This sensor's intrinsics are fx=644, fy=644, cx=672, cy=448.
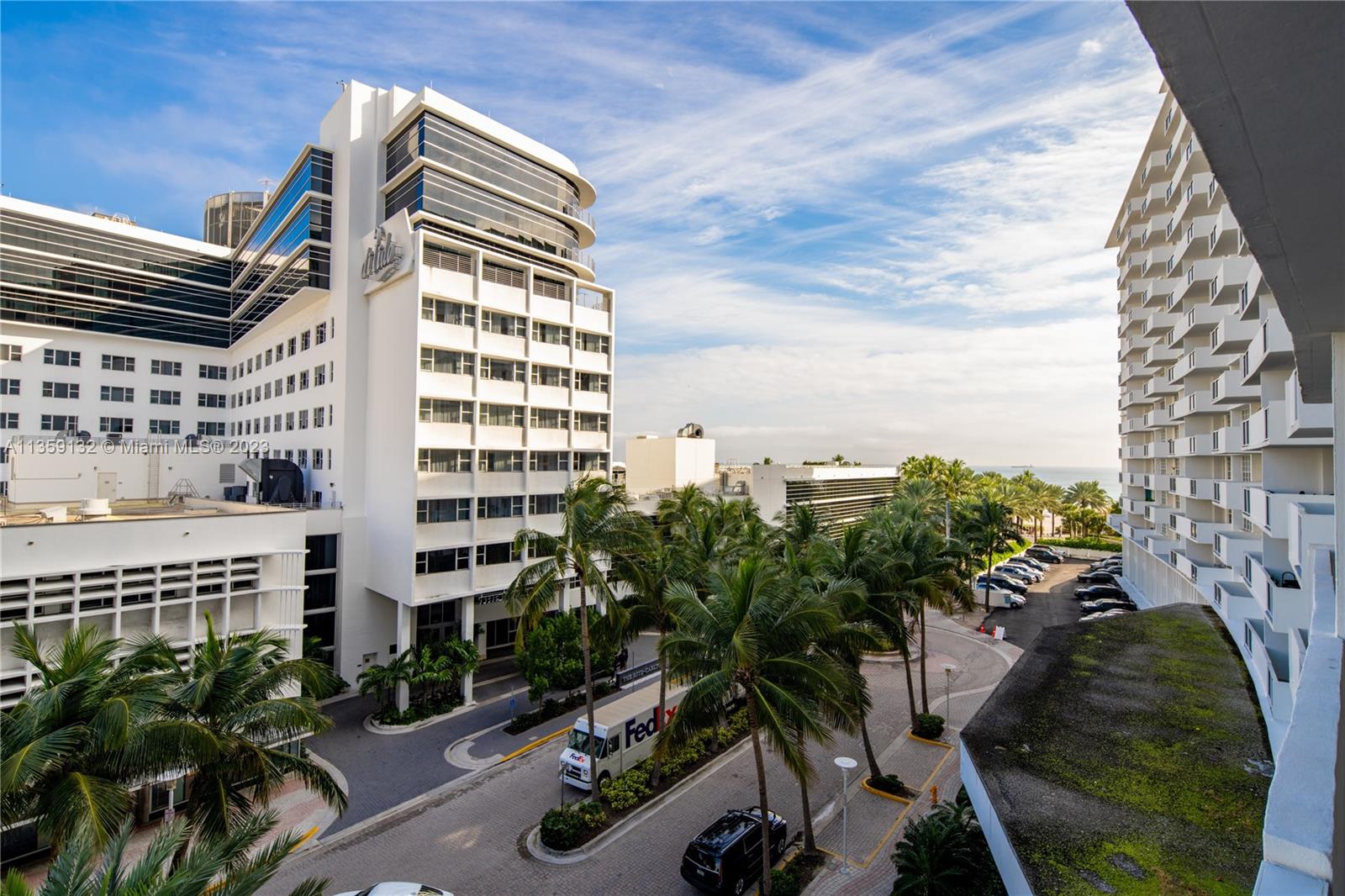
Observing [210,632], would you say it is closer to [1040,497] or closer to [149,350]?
[149,350]

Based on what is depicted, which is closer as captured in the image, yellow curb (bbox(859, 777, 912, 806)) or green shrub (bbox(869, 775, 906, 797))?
yellow curb (bbox(859, 777, 912, 806))

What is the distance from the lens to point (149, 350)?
154 ft

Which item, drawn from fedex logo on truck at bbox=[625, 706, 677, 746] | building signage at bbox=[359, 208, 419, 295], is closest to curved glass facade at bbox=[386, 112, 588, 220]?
building signage at bbox=[359, 208, 419, 295]

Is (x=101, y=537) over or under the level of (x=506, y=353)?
under

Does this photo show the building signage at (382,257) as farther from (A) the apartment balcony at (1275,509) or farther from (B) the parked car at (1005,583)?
(B) the parked car at (1005,583)

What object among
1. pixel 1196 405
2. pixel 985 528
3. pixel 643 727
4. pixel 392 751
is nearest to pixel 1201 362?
pixel 1196 405

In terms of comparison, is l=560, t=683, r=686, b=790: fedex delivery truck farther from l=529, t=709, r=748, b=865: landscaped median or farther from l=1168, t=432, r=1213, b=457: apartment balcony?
l=1168, t=432, r=1213, b=457: apartment balcony

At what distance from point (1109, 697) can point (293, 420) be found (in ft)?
131

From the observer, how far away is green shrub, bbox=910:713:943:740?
81.4 feet

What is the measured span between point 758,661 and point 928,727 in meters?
14.6

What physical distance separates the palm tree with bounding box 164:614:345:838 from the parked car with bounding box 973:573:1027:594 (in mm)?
49991

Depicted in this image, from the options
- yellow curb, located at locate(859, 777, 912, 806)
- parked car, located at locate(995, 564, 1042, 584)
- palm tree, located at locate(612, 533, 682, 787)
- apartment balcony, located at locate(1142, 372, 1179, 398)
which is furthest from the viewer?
parked car, located at locate(995, 564, 1042, 584)

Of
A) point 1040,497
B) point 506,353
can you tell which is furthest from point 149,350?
point 1040,497

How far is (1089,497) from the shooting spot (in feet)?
270
